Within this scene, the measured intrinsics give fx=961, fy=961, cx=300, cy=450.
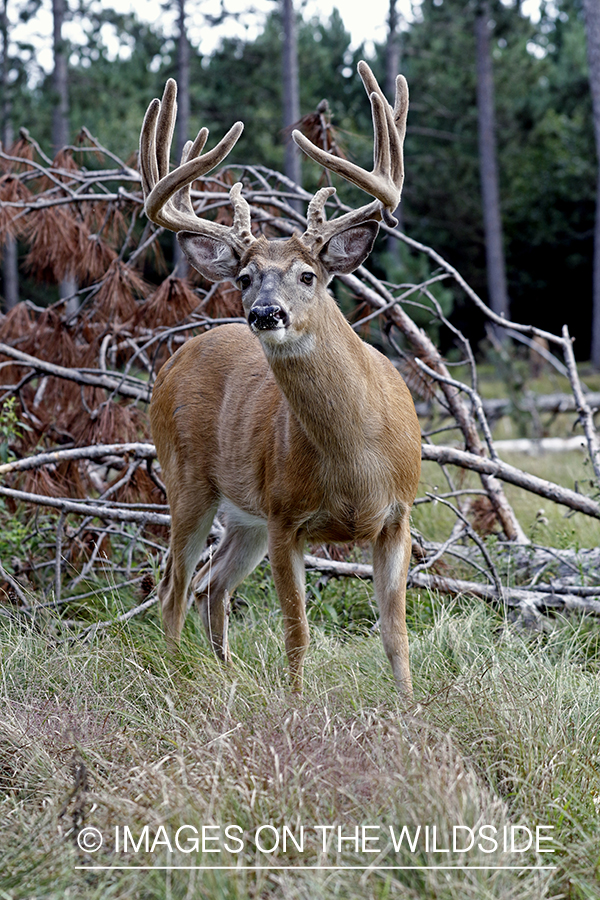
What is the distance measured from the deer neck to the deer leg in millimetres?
399

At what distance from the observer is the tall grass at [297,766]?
222cm

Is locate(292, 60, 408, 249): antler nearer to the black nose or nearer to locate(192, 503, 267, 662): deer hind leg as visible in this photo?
the black nose

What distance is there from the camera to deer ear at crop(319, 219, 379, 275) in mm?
3500

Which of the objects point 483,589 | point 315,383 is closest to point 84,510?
point 315,383

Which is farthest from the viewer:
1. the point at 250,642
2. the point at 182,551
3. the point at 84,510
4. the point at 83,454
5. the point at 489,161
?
the point at 489,161

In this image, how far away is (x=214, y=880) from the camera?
2.13 m

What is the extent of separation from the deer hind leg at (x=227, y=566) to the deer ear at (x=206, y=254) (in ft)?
3.48

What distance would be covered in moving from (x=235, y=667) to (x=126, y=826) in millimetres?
1013

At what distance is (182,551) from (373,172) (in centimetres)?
181

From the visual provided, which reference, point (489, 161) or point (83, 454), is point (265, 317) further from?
point (489, 161)

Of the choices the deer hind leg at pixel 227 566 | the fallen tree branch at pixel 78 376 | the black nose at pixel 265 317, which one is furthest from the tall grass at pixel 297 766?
the fallen tree branch at pixel 78 376

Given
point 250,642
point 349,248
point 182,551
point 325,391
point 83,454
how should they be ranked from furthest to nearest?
1. point 83,454
2. point 182,551
3. point 250,642
4. point 349,248
5. point 325,391

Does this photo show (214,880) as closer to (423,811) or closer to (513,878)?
(423,811)

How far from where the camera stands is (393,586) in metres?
3.57
